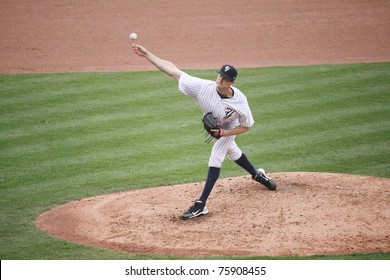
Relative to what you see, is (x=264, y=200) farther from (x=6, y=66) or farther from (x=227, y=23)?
(x=227, y=23)

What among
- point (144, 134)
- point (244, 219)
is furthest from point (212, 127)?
A: point (144, 134)

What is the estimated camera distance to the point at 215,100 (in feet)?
23.1

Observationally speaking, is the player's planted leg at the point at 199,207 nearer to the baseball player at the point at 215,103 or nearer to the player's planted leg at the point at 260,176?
the baseball player at the point at 215,103

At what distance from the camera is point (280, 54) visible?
15695mm

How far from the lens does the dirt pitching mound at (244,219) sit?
21.0 ft

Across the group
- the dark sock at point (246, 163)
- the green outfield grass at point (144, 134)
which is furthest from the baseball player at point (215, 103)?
the green outfield grass at point (144, 134)

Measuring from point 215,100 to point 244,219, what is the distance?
129cm

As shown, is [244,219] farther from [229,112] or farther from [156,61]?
[156,61]

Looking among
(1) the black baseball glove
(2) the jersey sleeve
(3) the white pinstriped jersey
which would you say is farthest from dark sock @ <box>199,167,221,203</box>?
(2) the jersey sleeve

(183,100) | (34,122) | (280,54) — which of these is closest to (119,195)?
(34,122)

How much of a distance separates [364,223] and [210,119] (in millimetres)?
1895

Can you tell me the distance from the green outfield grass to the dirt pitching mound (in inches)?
11.9

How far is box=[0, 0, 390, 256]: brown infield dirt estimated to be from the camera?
6.59 metres

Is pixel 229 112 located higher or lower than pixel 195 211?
higher
